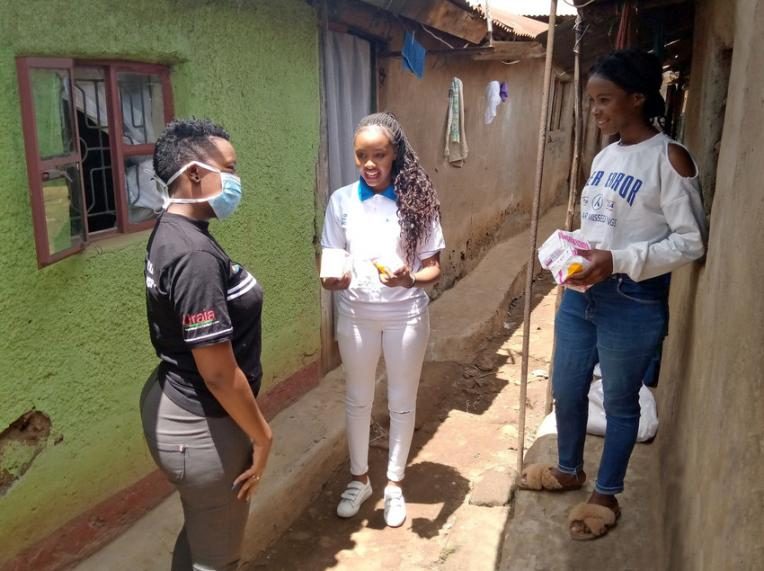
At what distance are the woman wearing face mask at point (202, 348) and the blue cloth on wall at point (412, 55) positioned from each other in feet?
12.6

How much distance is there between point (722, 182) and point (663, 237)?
0.38 metres

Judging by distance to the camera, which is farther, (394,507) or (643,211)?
(394,507)

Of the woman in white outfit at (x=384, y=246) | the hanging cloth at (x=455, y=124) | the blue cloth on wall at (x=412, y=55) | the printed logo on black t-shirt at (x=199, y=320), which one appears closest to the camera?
the printed logo on black t-shirt at (x=199, y=320)

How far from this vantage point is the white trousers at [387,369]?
3387 mm

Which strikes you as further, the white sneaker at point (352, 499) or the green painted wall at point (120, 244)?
the white sneaker at point (352, 499)

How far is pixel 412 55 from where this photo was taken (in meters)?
5.80

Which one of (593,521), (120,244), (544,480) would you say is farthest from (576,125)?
(120,244)

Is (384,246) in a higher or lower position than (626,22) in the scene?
lower

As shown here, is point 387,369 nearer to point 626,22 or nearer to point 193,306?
point 193,306

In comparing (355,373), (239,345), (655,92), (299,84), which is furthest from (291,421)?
(655,92)

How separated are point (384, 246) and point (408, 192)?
27cm

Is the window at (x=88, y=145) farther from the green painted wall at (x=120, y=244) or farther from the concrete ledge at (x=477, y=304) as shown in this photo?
the concrete ledge at (x=477, y=304)

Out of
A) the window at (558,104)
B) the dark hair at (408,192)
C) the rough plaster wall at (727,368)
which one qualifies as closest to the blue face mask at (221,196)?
the dark hair at (408,192)

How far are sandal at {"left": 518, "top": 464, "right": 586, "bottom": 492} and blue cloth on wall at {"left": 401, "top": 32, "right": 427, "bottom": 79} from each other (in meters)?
3.58
